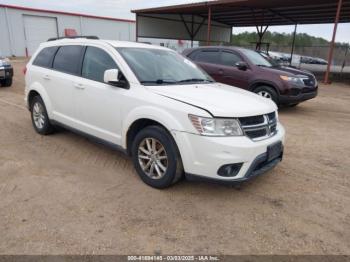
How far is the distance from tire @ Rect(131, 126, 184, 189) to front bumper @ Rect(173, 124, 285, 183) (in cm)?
14

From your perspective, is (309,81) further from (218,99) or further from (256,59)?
(218,99)

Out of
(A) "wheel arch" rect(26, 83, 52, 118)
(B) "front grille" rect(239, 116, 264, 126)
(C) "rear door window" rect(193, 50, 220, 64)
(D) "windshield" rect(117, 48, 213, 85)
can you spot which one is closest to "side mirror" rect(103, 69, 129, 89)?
(D) "windshield" rect(117, 48, 213, 85)

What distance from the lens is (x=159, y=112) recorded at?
354 centimetres

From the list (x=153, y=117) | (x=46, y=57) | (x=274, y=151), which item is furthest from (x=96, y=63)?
(x=274, y=151)

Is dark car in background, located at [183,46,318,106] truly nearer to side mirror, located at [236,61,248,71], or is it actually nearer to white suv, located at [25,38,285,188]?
side mirror, located at [236,61,248,71]

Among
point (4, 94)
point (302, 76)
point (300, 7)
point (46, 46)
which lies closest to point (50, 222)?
point (46, 46)

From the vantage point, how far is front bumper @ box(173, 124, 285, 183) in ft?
10.5

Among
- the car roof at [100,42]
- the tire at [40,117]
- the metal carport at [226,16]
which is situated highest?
the metal carport at [226,16]

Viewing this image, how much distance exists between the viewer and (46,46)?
561 centimetres

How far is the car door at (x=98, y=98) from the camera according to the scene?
4.09 m

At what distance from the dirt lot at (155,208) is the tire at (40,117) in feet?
1.46

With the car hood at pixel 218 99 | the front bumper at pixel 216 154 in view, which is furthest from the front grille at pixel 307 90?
the front bumper at pixel 216 154

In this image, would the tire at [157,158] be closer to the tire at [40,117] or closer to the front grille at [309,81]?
the tire at [40,117]

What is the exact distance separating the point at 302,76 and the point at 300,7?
11476 mm
